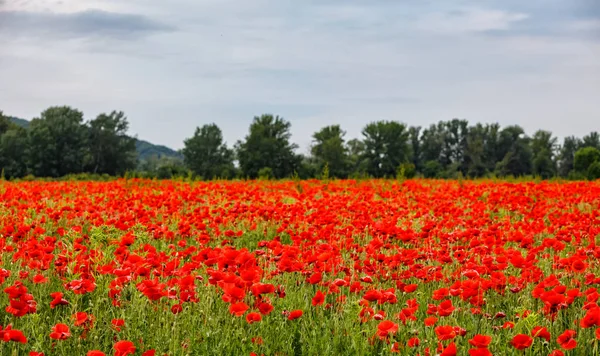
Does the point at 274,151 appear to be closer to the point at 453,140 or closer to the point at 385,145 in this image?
the point at 385,145

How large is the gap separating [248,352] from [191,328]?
0.46 m

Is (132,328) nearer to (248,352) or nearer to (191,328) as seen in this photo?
(191,328)

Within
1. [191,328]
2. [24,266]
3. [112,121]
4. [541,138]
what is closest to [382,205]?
[24,266]

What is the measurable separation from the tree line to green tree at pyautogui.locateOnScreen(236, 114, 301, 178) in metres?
0.12

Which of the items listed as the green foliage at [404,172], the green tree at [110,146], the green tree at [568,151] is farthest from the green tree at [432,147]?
the green foliage at [404,172]

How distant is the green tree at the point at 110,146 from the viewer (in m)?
72.4

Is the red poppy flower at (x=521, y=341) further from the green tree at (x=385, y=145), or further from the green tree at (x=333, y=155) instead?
the green tree at (x=385, y=145)

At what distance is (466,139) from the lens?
344ft

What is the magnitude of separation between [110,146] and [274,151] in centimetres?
2091

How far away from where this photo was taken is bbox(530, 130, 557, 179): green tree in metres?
87.3

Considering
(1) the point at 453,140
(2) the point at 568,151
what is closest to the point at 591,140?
(2) the point at 568,151

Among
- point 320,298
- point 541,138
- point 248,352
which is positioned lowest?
point 248,352

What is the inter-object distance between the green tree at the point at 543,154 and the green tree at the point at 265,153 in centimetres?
3563

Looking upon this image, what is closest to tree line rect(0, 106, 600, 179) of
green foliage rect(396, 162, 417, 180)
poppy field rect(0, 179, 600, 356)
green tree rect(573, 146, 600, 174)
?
green tree rect(573, 146, 600, 174)
